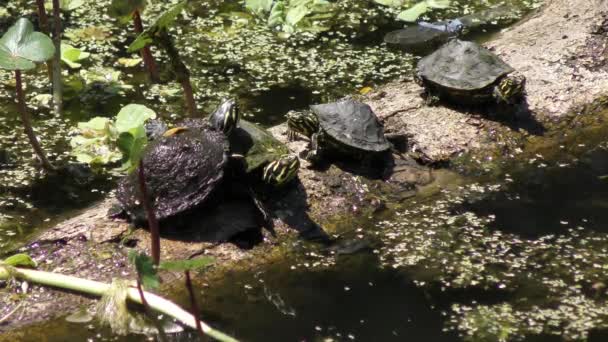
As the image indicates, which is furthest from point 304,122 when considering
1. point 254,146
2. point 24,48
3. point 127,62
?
point 127,62

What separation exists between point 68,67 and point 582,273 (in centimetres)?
299

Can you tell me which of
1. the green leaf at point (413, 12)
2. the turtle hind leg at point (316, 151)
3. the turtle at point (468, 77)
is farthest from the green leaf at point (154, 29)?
the green leaf at point (413, 12)

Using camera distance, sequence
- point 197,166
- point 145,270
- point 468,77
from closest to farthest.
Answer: point 145,270 → point 197,166 → point 468,77

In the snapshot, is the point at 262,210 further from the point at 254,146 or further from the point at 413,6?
the point at 413,6

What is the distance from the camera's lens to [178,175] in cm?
315

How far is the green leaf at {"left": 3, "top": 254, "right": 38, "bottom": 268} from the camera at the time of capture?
286 cm

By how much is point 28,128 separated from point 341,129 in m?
1.31

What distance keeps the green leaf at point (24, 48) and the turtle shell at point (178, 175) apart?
610 mm

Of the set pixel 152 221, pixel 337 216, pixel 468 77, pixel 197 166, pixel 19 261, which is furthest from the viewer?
pixel 468 77

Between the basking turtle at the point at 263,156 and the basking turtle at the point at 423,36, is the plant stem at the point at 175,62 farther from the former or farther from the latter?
A: the basking turtle at the point at 423,36

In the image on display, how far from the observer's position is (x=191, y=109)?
12.3ft

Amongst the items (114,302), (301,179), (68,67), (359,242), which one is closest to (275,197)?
(301,179)

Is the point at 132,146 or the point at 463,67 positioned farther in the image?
the point at 463,67

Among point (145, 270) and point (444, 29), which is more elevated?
point (145, 270)
